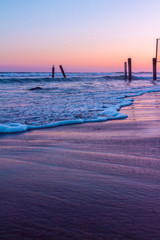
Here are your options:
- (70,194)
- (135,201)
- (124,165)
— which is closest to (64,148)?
(124,165)

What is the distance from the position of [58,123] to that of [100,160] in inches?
81.1

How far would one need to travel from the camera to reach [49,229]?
44.9 inches

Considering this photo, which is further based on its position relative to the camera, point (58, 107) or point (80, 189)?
point (58, 107)

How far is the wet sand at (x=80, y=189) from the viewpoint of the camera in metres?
1.15

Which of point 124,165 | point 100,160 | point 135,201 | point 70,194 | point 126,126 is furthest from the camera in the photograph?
point 126,126

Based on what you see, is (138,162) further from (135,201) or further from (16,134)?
(16,134)

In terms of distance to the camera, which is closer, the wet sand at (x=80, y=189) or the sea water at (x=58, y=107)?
the wet sand at (x=80, y=189)

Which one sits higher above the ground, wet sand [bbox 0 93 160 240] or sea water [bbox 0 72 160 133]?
sea water [bbox 0 72 160 133]

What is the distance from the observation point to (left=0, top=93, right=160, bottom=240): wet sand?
3.76ft

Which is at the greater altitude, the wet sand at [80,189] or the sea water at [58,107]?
the sea water at [58,107]

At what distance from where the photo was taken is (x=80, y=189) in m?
1.59

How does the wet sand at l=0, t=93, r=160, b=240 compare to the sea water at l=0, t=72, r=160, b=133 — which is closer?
the wet sand at l=0, t=93, r=160, b=240

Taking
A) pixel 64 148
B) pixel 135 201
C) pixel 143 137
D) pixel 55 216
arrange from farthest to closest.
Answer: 1. pixel 143 137
2. pixel 64 148
3. pixel 135 201
4. pixel 55 216

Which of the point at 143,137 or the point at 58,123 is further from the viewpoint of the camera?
the point at 58,123
